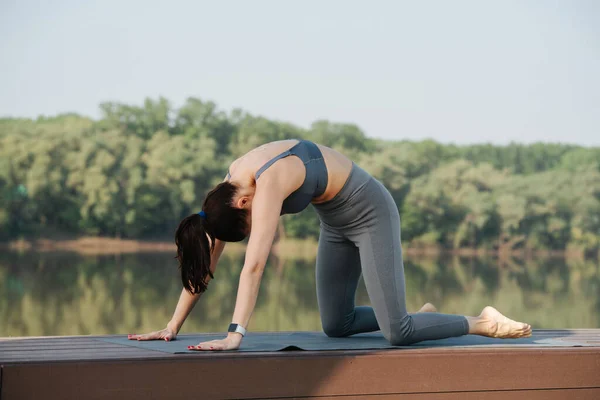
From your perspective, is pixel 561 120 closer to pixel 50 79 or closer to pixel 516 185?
pixel 516 185

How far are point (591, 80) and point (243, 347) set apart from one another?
47.6 metres

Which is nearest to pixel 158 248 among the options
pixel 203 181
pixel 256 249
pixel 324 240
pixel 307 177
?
pixel 203 181

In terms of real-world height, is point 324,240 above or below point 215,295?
above

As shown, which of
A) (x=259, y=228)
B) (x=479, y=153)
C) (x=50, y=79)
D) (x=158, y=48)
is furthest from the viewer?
(x=158, y=48)

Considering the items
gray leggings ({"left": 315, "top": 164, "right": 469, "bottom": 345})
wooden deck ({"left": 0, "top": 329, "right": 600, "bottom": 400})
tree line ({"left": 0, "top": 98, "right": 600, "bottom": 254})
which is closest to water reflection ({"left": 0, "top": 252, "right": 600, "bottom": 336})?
tree line ({"left": 0, "top": 98, "right": 600, "bottom": 254})

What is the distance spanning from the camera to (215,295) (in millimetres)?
16219

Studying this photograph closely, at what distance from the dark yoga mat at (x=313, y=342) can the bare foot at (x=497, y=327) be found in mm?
24

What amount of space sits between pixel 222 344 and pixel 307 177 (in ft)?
1.99

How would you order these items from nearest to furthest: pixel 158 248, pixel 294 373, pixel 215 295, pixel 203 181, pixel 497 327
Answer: pixel 294 373 < pixel 497 327 < pixel 215 295 < pixel 158 248 < pixel 203 181

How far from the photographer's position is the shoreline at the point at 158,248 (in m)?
30.2

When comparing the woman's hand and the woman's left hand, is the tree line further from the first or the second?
the woman's left hand

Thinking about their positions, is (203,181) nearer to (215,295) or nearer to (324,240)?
(215,295)

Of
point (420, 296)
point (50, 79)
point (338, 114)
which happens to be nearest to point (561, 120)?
point (338, 114)

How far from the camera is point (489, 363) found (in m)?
2.84
